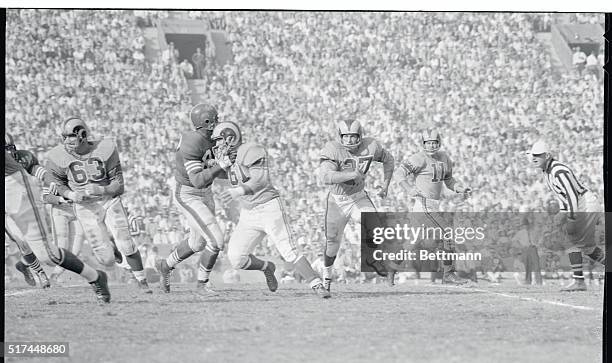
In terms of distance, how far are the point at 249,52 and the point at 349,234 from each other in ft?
4.07

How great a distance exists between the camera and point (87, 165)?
20.6 feet

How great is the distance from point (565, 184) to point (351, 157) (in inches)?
51.5

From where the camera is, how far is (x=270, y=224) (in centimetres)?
636

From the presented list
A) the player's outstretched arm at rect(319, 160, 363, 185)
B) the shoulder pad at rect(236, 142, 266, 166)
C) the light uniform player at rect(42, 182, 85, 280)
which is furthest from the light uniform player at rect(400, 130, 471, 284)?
the light uniform player at rect(42, 182, 85, 280)

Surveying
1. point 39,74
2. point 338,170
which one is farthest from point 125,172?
point 338,170

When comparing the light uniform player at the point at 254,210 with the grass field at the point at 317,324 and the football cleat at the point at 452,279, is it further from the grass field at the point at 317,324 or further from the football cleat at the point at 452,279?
the football cleat at the point at 452,279

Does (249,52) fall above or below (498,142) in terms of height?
above

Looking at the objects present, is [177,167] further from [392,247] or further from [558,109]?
[558,109]

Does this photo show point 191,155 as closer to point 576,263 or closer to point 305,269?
point 305,269

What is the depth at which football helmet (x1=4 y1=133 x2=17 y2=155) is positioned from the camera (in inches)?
242

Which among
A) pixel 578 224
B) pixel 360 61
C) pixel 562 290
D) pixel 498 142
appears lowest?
pixel 562 290

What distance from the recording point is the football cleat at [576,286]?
6.45 m

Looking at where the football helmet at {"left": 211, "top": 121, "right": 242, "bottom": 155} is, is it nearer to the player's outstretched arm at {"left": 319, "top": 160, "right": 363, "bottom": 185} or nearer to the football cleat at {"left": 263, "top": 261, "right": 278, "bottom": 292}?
the player's outstretched arm at {"left": 319, "top": 160, "right": 363, "bottom": 185}

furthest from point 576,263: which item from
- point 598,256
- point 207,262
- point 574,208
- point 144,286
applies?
point 144,286
